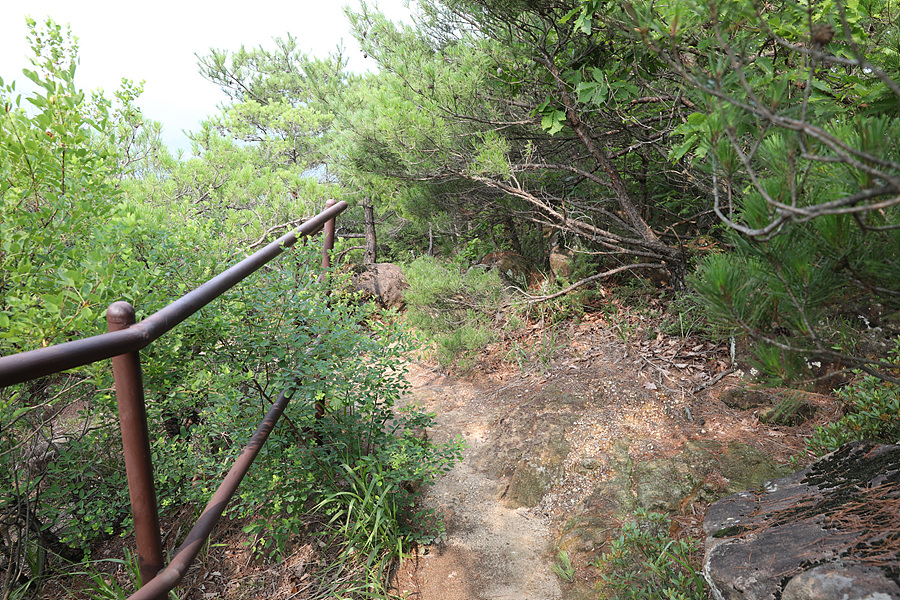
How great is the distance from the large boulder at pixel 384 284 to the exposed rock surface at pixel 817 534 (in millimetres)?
5093

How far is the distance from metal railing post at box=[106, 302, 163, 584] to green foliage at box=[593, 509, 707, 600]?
1.60 meters

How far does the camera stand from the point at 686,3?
1.27 meters

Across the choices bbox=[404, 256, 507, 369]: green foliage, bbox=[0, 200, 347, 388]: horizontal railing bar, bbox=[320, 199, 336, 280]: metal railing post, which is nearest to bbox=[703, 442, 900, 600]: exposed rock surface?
bbox=[0, 200, 347, 388]: horizontal railing bar

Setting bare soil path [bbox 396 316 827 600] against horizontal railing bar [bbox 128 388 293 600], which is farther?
bare soil path [bbox 396 316 827 600]

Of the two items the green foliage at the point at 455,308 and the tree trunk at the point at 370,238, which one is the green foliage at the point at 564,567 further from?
the tree trunk at the point at 370,238

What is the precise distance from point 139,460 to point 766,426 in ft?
10.3

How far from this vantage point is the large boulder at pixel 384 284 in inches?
262

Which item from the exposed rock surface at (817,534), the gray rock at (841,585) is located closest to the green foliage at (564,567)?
the exposed rock surface at (817,534)

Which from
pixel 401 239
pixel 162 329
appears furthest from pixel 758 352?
pixel 401 239

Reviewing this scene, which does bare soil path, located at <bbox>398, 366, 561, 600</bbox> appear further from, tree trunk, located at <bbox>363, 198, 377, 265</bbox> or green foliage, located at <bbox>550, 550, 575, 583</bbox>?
tree trunk, located at <bbox>363, 198, 377, 265</bbox>

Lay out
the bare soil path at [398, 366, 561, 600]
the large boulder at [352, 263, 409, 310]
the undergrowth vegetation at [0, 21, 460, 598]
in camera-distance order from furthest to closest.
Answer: the large boulder at [352, 263, 409, 310] → the bare soil path at [398, 366, 561, 600] → the undergrowth vegetation at [0, 21, 460, 598]

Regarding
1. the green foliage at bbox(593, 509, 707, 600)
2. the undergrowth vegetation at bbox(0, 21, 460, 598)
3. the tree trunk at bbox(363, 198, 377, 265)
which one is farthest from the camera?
the tree trunk at bbox(363, 198, 377, 265)

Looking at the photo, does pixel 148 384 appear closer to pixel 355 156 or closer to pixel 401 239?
pixel 355 156

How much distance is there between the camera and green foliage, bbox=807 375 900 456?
2119 millimetres
